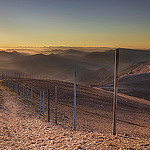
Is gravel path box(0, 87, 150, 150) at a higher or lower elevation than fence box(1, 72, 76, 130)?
higher

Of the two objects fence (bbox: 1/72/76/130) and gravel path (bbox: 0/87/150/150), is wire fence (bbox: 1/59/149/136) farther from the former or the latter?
gravel path (bbox: 0/87/150/150)

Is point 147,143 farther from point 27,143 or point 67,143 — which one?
point 27,143

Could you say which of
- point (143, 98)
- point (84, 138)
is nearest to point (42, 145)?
point (84, 138)

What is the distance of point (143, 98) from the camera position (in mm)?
46375

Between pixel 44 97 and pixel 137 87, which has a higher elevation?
pixel 44 97

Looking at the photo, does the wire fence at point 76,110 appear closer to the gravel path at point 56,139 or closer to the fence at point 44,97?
the fence at point 44,97

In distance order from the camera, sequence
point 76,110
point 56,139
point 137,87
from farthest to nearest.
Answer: point 137,87 → point 76,110 → point 56,139

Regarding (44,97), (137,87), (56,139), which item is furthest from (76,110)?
(137,87)

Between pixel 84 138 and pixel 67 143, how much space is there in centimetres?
96

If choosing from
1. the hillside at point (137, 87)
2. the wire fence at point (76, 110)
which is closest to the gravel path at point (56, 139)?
the wire fence at point (76, 110)

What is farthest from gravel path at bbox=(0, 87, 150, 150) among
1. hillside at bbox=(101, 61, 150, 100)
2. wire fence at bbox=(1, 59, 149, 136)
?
hillside at bbox=(101, 61, 150, 100)

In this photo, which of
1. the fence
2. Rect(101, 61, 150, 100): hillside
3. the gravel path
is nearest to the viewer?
the gravel path

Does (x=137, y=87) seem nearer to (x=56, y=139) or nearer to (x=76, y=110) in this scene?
(x=76, y=110)

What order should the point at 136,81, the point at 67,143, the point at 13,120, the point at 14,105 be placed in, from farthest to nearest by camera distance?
1. the point at 136,81
2. the point at 14,105
3. the point at 13,120
4. the point at 67,143
